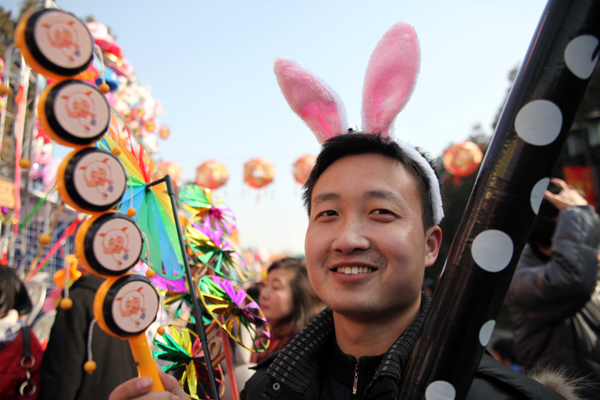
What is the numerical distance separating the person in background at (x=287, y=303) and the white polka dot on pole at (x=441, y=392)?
82.9 inches

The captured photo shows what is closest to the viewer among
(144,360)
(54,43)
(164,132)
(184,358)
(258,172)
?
(54,43)

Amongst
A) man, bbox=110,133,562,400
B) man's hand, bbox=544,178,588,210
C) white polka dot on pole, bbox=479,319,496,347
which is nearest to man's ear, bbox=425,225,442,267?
man, bbox=110,133,562,400

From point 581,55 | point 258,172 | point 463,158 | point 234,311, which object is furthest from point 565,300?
point 258,172

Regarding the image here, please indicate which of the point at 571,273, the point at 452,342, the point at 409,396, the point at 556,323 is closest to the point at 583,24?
the point at 452,342

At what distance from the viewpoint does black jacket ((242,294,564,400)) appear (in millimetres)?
879

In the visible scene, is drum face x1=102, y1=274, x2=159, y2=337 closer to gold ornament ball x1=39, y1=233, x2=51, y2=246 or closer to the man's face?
gold ornament ball x1=39, y1=233, x2=51, y2=246

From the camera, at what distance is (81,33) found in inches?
29.4

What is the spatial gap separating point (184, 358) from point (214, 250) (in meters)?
0.38

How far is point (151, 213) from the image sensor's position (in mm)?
1080

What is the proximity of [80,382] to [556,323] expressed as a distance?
95.1 inches

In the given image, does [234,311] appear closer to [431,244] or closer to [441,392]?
[431,244]

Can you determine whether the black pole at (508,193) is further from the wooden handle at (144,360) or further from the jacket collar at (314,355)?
the wooden handle at (144,360)

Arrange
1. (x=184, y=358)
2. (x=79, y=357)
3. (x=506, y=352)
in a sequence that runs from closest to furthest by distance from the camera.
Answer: (x=184, y=358), (x=79, y=357), (x=506, y=352)

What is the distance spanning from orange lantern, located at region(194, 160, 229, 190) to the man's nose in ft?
27.4
